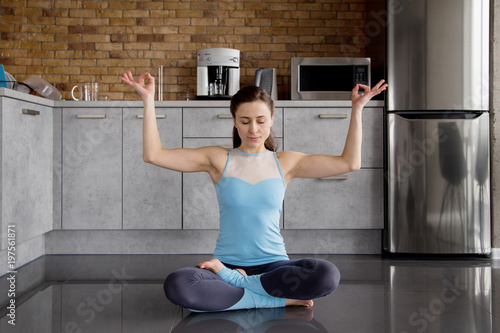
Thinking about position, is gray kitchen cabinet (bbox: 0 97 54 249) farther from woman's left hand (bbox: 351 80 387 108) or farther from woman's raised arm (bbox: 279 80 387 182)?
woman's left hand (bbox: 351 80 387 108)

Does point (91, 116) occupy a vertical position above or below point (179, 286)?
above

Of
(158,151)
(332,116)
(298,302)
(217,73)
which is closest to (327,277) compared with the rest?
(298,302)

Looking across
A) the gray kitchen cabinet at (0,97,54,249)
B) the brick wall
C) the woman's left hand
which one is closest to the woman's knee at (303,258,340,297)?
the woman's left hand

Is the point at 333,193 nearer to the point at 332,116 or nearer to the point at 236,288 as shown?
the point at 332,116

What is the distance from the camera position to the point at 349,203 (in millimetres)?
3014

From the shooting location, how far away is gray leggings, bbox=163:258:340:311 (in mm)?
1721

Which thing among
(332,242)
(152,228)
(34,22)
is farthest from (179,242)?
(34,22)

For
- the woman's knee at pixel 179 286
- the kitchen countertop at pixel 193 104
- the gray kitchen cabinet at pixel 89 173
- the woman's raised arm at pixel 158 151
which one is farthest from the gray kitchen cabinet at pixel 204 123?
the woman's knee at pixel 179 286

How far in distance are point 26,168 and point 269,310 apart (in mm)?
1596

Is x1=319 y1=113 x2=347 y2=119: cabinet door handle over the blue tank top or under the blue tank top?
over

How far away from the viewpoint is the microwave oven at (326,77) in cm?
317

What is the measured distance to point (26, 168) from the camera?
103 inches

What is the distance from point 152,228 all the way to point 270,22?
1738mm

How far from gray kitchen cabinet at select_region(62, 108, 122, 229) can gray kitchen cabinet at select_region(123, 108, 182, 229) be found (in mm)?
59
